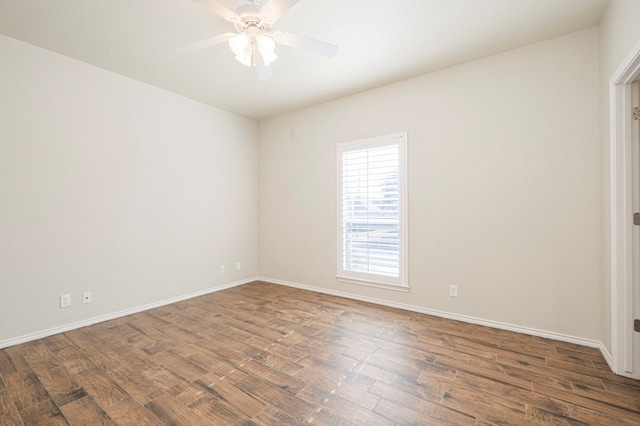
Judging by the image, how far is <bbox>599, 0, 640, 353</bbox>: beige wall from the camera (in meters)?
1.87

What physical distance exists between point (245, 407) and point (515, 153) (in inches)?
126

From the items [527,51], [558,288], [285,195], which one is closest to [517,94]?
[527,51]

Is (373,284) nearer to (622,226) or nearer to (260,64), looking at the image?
(622,226)

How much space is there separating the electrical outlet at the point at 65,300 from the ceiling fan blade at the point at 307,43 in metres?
3.27

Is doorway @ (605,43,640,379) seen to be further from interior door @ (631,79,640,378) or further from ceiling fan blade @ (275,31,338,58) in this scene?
ceiling fan blade @ (275,31,338,58)

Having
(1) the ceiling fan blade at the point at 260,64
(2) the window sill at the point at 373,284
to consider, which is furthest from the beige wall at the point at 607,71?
(1) the ceiling fan blade at the point at 260,64

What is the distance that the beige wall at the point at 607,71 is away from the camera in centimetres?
187

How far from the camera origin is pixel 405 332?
280 cm

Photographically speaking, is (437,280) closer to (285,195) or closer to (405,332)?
(405,332)

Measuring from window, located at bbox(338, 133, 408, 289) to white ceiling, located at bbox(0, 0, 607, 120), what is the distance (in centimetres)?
93

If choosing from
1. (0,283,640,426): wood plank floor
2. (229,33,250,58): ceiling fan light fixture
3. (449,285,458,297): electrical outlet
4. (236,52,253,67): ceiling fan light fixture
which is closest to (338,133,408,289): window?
(449,285,458,297): electrical outlet

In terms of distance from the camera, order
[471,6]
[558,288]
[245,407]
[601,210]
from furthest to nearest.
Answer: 1. [558,288]
2. [601,210]
3. [471,6]
4. [245,407]

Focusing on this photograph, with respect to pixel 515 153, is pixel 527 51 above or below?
above

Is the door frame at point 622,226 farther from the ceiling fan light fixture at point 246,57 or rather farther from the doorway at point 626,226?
the ceiling fan light fixture at point 246,57
